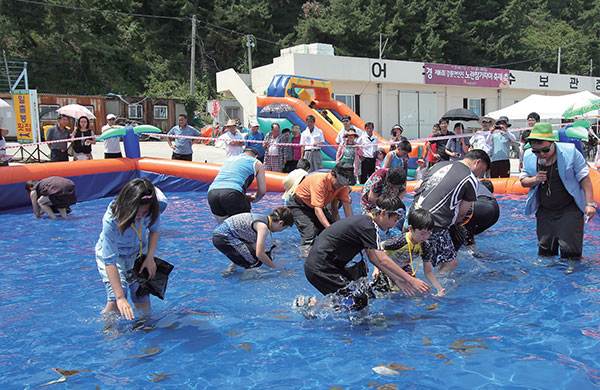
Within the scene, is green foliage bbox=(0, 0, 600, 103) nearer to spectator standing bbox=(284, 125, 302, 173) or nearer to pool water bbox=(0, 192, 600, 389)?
spectator standing bbox=(284, 125, 302, 173)

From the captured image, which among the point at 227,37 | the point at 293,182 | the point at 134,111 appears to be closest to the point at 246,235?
the point at 293,182

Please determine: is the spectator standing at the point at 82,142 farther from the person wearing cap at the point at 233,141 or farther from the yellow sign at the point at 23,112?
the yellow sign at the point at 23,112

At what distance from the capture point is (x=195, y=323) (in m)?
4.40

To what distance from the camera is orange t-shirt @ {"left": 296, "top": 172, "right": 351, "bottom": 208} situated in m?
5.86

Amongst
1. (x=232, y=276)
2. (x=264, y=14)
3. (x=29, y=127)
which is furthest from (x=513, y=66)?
(x=232, y=276)

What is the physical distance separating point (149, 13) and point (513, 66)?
3379cm

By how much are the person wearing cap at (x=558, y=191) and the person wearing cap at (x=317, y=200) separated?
193 cm

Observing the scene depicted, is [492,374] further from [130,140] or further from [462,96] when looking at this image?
[462,96]

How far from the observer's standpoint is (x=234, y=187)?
621 centimetres

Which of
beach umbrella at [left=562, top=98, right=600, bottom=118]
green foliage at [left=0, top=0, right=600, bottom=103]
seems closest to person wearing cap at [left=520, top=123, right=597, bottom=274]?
beach umbrella at [left=562, top=98, right=600, bottom=118]

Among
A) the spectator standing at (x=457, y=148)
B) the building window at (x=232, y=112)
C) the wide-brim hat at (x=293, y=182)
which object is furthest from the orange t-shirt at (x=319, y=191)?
the building window at (x=232, y=112)

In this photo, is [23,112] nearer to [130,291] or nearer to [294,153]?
[294,153]

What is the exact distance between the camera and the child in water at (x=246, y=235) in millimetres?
5270

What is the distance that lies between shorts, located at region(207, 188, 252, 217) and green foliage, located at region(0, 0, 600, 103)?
1029 inches
